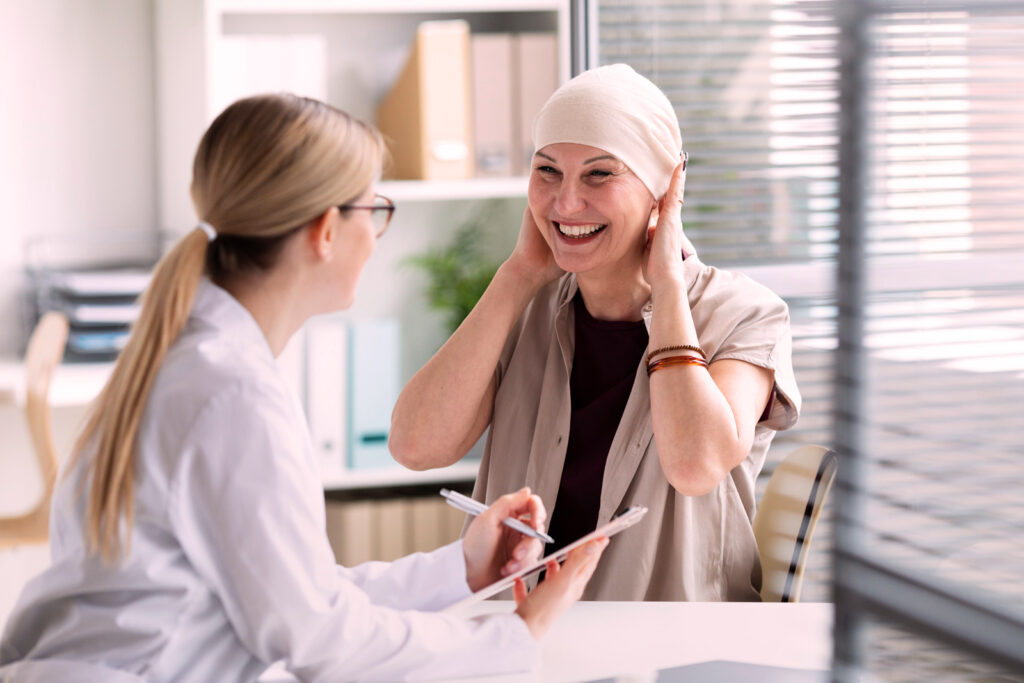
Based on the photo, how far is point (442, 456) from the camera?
165 cm

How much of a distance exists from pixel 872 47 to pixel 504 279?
1.22 metres

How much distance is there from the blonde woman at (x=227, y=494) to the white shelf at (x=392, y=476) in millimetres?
1629

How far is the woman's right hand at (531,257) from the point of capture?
166 cm

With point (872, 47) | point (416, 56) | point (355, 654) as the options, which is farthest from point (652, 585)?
point (416, 56)

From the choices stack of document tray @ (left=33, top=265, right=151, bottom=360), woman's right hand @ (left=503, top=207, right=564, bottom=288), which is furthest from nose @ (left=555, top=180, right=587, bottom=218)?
stack of document tray @ (left=33, top=265, right=151, bottom=360)

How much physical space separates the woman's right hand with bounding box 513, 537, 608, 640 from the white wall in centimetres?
241

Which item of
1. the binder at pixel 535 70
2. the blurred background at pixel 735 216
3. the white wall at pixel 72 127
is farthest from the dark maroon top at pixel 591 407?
the white wall at pixel 72 127

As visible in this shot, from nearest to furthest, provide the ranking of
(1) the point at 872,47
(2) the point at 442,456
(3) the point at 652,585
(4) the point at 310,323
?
(1) the point at 872,47, (3) the point at 652,585, (2) the point at 442,456, (4) the point at 310,323

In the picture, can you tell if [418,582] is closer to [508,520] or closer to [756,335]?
[508,520]

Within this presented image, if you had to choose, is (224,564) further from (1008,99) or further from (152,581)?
(1008,99)

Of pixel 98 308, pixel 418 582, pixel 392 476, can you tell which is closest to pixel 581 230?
pixel 418 582

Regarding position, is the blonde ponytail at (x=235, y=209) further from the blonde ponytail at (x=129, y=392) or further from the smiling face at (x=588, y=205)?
the smiling face at (x=588, y=205)

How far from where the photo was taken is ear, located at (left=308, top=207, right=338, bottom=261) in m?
1.05

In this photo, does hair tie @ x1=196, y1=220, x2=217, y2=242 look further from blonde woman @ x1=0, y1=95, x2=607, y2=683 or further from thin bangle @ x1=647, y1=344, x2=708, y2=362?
thin bangle @ x1=647, y1=344, x2=708, y2=362
